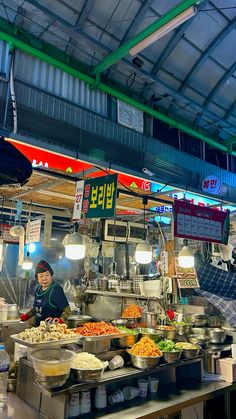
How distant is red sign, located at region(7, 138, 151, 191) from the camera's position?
4.33 m

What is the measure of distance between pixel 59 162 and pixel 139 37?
3.13 metres

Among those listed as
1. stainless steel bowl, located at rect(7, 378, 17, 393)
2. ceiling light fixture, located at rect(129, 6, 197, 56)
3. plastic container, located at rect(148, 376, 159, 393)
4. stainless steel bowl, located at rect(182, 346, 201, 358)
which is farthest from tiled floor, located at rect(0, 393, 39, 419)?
ceiling light fixture, located at rect(129, 6, 197, 56)

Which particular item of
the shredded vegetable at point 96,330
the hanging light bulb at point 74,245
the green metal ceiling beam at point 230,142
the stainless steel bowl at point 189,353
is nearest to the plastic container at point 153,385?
the stainless steel bowl at point 189,353

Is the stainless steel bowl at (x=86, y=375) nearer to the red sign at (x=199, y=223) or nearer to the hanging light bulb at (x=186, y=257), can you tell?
the red sign at (x=199, y=223)

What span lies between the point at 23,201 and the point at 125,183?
7.78 feet

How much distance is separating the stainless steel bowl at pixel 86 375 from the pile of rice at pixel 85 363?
3cm

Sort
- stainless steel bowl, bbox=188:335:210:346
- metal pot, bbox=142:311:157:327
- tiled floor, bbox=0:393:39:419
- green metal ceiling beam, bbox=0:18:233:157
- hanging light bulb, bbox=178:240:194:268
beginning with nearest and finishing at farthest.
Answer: tiled floor, bbox=0:393:39:419, stainless steel bowl, bbox=188:335:210:346, metal pot, bbox=142:311:157:327, hanging light bulb, bbox=178:240:194:268, green metal ceiling beam, bbox=0:18:233:157

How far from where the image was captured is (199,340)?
182 inches

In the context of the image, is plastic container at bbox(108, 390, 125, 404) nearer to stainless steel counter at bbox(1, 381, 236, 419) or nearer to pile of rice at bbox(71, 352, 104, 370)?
stainless steel counter at bbox(1, 381, 236, 419)

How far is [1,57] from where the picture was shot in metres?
5.63

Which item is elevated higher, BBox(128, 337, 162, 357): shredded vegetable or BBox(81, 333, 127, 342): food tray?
BBox(81, 333, 127, 342): food tray

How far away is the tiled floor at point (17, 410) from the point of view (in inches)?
110

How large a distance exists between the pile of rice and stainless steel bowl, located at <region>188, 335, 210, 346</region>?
2.02 m

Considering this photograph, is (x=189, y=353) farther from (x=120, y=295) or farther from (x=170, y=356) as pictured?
(x=120, y=295)
